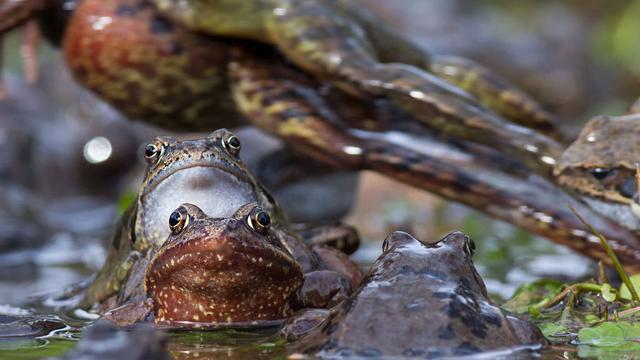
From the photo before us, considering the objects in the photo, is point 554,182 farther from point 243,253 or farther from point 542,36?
point 542,36

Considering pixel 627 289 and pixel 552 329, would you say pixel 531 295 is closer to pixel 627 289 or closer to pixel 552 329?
pixel 627 289

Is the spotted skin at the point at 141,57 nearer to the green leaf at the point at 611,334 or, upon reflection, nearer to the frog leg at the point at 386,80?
the frog leg at the point at 386,80

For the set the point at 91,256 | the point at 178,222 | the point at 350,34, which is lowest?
the point at 91,256

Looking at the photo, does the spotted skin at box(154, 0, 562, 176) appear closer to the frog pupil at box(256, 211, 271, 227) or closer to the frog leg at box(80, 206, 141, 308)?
the frog leg at box(80, 206, 141, 308)

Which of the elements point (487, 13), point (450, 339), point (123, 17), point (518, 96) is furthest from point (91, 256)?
point (487, 13)

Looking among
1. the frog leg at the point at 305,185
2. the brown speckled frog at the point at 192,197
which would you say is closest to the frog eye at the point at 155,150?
the brown speckled frog at the point at 192,197

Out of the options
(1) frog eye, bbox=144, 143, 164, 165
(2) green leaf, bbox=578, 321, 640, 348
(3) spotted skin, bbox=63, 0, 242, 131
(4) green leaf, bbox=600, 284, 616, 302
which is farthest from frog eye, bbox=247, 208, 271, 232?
(3) spotted skin, bbox=63, 0, 242, 131

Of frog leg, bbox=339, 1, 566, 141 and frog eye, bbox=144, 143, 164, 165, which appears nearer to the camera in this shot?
frog eye, bbox=144, 143, 164, 165
